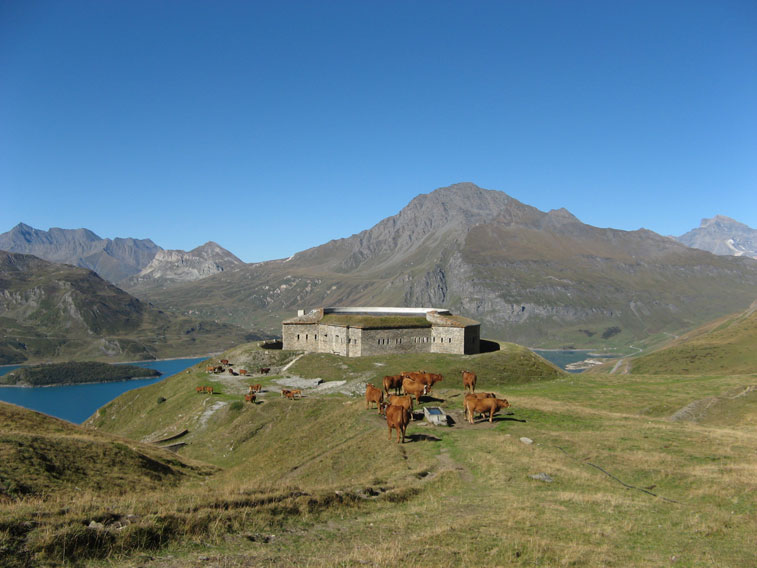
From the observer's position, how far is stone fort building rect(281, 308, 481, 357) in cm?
8712

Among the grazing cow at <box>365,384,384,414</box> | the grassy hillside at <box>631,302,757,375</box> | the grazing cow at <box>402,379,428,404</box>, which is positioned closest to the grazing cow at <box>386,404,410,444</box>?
the grazing cow at <box>365,384,384,414</box>

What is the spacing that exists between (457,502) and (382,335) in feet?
219

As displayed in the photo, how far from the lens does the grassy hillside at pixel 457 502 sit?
1434 centimetres

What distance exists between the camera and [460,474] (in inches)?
995

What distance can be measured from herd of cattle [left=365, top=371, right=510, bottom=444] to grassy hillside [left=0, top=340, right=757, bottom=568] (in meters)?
1.21

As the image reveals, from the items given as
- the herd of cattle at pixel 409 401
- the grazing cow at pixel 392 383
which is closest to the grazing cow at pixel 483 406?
the herd of cattle at pixel 409 401

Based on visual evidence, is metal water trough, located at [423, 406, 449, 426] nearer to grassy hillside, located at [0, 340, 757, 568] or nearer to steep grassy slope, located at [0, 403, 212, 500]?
grassy hillside, located at [0, 340, 757, 568]

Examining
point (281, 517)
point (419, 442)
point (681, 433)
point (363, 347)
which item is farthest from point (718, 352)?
point (281, 517)

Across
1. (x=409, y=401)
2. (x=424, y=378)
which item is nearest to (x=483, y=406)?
(x=409, y=401)

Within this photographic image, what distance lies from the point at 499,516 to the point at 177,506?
12.0m

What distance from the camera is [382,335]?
3455 inches

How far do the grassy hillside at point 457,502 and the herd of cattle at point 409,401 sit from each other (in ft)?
3.96

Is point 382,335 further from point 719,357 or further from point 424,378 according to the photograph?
point 719,357

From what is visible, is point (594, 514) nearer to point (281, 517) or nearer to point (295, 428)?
point (281, 517)
